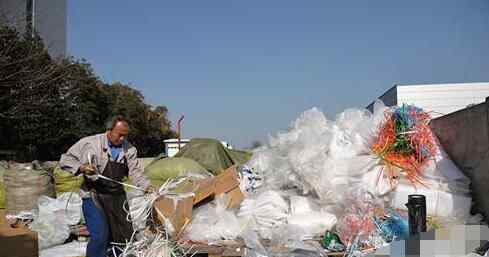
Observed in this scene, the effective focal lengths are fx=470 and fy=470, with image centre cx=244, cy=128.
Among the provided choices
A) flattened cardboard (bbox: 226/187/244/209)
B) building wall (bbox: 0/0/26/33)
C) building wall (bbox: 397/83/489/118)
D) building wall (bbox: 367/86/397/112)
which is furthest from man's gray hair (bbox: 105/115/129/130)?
building wall (bbox: 0/0/26/33)

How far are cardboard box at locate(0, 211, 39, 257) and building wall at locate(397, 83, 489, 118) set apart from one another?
784cm

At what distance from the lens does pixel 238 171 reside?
5004 millimetres

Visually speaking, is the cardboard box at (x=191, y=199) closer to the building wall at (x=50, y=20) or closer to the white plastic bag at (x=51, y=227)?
the white plastic bag at (x=51, y=227)

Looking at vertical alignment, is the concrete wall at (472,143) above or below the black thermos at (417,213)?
above

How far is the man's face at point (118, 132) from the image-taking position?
3.89 meters

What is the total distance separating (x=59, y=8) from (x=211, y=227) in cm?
2191

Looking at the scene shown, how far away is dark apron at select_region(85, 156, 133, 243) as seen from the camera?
3861 mm

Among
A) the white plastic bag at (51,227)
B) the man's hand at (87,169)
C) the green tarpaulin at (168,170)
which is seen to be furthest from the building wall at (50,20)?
the man's hand at (87,169)

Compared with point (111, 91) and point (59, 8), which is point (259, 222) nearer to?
point (111, 91)

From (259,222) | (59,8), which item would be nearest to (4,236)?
(259,222)

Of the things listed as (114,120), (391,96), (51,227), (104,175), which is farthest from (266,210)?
(391,96)

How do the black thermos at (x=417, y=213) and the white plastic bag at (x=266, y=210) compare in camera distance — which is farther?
the white plastic bag at (x=266, y=210)

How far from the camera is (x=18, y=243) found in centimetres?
513

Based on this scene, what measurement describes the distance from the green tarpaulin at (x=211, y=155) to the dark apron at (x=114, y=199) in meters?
4.58
